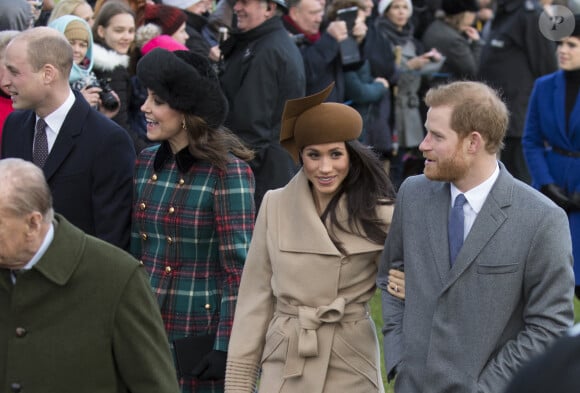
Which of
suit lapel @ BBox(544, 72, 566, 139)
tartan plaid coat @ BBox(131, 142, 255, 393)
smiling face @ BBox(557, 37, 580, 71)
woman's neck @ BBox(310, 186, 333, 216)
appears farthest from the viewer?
suit lapel @ BBox(544, 72, 566, 139)

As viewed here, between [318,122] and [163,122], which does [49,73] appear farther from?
[318,122]

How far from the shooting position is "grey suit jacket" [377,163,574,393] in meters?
4.13

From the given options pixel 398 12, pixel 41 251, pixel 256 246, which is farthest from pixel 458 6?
pixel 41 251

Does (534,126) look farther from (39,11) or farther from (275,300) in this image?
(39,11)

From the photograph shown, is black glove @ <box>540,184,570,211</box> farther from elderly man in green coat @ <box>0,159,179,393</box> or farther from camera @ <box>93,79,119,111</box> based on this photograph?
elderly man in green coat @ <box>0,159,179,393</box>

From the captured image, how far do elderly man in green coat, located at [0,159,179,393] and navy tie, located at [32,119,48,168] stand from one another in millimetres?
1688

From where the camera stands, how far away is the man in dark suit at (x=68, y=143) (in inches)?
209

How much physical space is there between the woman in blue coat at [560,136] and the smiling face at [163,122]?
2880mm

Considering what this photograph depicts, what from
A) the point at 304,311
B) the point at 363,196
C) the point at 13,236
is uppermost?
the point at 13,236

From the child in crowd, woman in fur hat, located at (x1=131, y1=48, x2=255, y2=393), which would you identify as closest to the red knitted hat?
the child in crowd

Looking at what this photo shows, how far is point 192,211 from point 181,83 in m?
0.57

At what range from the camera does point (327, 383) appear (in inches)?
188

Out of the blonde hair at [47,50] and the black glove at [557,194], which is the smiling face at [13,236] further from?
the black glove at [557,194]

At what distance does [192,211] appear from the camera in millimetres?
5094
